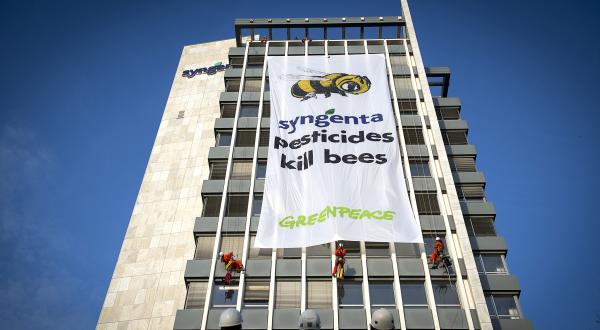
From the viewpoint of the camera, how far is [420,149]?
33469 mm

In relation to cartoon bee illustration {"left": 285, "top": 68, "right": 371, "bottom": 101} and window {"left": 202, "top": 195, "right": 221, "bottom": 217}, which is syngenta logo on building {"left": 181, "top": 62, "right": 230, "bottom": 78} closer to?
cartoon bee illustration {"left": 285, "top": 68, "right": 371, "bottom": 101}

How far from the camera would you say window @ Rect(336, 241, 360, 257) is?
1112 inches

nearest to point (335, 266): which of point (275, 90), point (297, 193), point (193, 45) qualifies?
point (297, 193)

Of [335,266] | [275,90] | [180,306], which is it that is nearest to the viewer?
[335,266]

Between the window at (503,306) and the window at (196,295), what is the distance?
15.7 metres

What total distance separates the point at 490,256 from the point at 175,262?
64.5 ft

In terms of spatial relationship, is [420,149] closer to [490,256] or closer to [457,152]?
[457,152]

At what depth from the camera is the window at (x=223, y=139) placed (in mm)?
34875

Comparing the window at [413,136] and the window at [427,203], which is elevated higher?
the window at [413,136]

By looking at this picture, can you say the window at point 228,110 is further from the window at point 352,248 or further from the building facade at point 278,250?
the window at point 352,248

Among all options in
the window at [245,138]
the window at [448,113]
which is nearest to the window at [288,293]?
the window at [245,138]

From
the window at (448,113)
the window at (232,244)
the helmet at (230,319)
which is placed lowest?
the helmet at (230,319)

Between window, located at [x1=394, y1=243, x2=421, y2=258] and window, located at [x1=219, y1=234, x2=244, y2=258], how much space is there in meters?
8.98

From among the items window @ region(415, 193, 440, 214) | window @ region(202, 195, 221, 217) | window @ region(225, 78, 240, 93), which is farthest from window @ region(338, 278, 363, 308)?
window @ region(225, 78, 240, 93)
